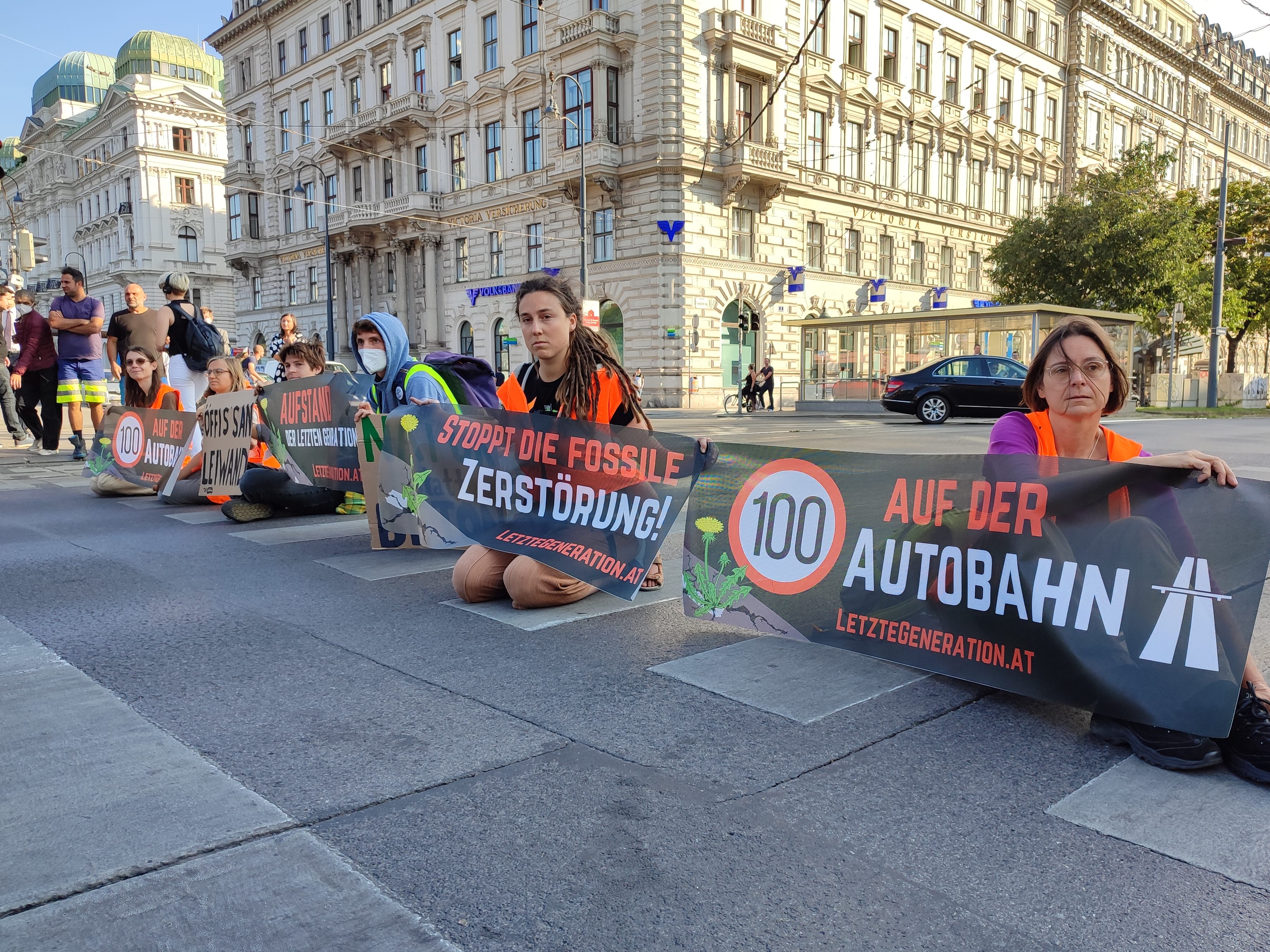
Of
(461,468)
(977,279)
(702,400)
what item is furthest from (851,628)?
(977,279)

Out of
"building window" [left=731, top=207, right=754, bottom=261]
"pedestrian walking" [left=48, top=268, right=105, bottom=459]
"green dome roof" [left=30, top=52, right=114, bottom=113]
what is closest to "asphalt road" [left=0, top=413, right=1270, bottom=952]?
"pedestrian walking" [left=48, top=268, right=105, bottom=459]

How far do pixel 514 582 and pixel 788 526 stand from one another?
1.49 metres

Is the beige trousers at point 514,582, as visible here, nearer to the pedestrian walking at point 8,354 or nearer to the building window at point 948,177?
the pedestrian walking at point 8,354

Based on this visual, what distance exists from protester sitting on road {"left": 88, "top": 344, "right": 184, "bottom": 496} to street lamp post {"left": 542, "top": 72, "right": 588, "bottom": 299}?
20.6 meters

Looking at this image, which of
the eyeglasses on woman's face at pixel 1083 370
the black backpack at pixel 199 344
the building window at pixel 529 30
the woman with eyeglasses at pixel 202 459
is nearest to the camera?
the eyeglasses on woman's face at pixel 1083 370

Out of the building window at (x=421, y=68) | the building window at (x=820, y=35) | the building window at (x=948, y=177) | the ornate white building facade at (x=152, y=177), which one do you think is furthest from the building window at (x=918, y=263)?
the ornate white building facade at (x=152, y=177)

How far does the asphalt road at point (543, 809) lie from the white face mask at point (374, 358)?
2.16m

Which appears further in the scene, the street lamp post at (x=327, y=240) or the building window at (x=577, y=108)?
the street lamp post at (x=327, y=240)

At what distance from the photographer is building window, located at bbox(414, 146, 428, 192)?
3966 cm

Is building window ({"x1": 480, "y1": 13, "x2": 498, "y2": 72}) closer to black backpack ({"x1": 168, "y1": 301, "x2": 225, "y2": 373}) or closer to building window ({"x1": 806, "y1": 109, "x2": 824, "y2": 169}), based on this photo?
building window ({"x1": 806, "y1": 109, "x2": 824, "y2": 169})

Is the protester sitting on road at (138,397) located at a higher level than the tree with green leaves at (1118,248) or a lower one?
lower

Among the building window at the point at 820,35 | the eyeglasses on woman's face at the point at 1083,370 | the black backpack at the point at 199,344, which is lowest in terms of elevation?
the eyeglasses on woman's face at the point at 1083,370

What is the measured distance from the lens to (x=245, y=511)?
23.8 feet

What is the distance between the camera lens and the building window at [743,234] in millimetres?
32875
